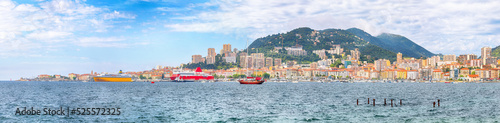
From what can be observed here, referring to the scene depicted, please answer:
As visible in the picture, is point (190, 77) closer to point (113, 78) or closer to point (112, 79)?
point (113, 78)

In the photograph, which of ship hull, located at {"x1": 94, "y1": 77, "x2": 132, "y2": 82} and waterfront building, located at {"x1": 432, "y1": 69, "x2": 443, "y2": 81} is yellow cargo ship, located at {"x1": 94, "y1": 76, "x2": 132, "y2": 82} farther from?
waterfront building, located at {"x1": 432, "y1": 69, "x2": 443, "y2": 81}

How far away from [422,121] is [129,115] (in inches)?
756

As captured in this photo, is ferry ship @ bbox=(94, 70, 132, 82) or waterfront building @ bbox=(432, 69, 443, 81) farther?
waterfront building @ bbox=(432, 69, 443, 81)

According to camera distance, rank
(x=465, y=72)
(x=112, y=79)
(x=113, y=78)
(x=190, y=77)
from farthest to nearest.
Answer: (x=465, y=72)
(x=190, y=77)
(x=113, y=78)
(x=112, y=79)

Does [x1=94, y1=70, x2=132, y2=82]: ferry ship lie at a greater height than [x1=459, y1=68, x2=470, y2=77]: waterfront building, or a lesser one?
lesser

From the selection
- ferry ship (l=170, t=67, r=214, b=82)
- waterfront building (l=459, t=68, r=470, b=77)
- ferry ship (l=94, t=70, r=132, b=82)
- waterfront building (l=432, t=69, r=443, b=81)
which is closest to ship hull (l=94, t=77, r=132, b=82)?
ferry ship (l=94, t=70, r=132, b=82)

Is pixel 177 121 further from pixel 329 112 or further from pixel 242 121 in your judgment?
pixel 329 112

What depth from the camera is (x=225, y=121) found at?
93.7 feet

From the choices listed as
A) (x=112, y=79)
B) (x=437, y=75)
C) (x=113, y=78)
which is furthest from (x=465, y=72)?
(x=112, y=79)

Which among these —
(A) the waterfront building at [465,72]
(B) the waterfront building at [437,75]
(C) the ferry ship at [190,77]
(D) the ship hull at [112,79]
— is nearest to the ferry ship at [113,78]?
(D) the ship hull at [112,79]

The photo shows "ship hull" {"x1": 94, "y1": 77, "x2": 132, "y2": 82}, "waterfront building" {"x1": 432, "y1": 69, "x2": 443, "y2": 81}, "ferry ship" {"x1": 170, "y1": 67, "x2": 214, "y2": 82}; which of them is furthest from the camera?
"waterfront building" {"x1": 432, "y1": 69, "x2": 443, "y2": 81}

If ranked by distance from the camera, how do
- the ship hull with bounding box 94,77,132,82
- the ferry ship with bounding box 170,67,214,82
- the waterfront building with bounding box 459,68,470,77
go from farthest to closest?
the waterfront building with bounding box 459,68,470,77 → the ferry ship with bounding box 170,67,214,82 → the ship hull with bounding box 94,77,132,82

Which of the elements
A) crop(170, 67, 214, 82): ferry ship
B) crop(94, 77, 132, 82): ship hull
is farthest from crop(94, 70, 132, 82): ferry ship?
crop(170, 67, 214, 82): ferry ship

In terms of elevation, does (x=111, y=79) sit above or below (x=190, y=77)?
below
